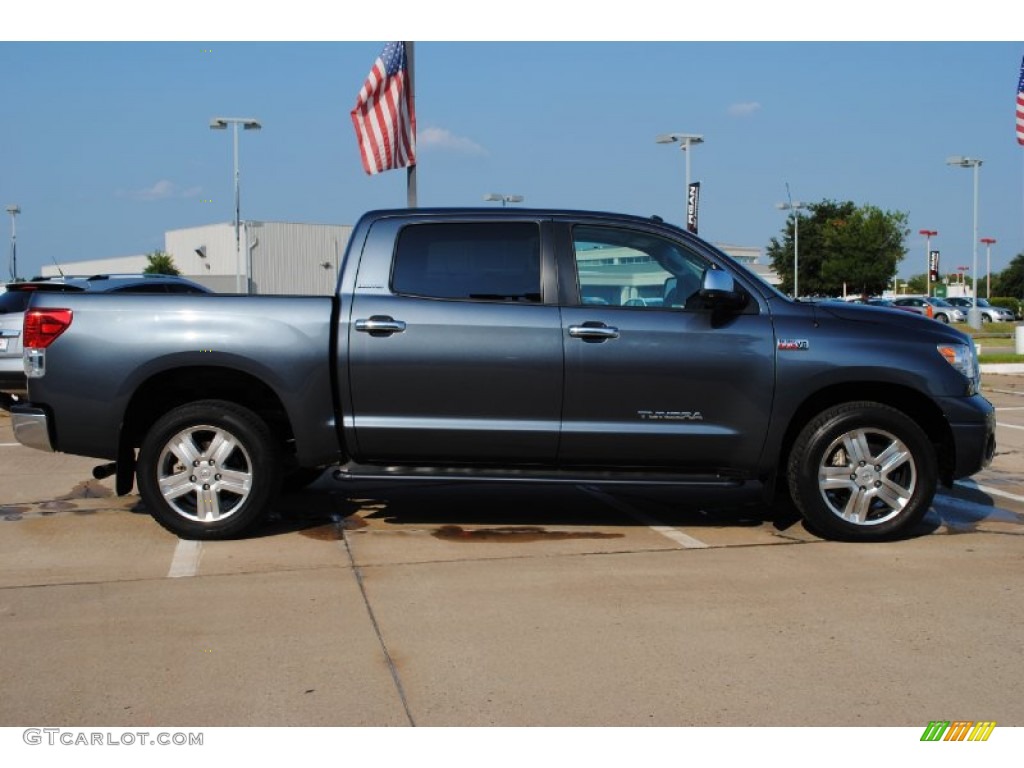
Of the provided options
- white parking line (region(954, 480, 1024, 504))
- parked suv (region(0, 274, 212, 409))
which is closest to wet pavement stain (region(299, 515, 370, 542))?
parked suv (region(0, 274, 212, 409))

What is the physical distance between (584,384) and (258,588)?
2.06 meters

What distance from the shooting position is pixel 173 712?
12.2 feet

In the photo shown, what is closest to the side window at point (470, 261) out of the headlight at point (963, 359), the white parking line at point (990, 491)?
the headlight at point (963, 359)

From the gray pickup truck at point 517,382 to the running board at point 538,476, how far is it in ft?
0.05

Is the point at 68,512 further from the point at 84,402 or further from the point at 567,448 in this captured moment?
the point at 567,448

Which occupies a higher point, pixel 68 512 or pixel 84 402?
pixel 84 402

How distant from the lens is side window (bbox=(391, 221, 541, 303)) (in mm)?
6215

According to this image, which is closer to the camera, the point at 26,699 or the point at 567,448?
the point at 26,699

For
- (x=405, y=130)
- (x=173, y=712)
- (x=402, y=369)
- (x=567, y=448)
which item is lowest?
(x=173, y=712)

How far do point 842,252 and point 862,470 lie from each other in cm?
4631

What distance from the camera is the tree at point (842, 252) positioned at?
48.8m

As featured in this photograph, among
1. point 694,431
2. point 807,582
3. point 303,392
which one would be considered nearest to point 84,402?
point 303,392

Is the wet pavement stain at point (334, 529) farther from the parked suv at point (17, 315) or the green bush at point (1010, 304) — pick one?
the green bush at point (1010, 304)

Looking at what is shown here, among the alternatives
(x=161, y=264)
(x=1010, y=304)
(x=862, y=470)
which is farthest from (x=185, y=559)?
(x=1010, y=304)
